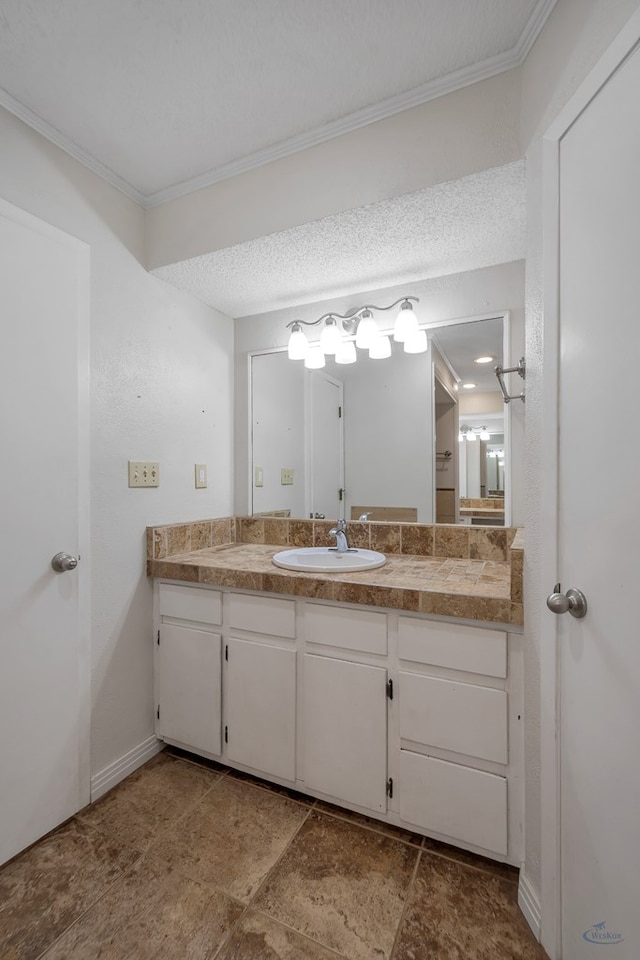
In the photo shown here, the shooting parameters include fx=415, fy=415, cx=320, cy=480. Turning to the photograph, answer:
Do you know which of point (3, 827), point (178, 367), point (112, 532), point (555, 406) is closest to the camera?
point (555, 406)

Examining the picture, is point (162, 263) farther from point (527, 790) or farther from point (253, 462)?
point (527, 790)

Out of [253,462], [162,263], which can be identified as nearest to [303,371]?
[253,462]

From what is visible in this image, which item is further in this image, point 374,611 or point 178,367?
point 178,367

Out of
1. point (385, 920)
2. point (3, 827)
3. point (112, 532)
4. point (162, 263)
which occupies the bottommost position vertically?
point (385, 920)

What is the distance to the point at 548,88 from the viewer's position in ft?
3.29

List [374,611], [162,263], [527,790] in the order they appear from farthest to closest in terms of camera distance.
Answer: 1. [162,263]
2. [374,611]
3. [527,790]

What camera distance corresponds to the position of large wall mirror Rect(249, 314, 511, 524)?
5.64 feet

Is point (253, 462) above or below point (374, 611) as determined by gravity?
above

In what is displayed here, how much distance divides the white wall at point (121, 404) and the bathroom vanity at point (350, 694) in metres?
0.14

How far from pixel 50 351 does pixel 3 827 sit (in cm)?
144

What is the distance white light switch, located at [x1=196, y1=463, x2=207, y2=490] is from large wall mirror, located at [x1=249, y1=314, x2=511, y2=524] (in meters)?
0.28

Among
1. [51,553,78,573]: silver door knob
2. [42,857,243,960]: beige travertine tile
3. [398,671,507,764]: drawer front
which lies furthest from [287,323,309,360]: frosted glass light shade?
[42,857,243,960]: beige travertine tile

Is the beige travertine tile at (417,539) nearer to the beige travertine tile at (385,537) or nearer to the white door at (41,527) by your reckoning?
the beige travertine tile at (385,537)

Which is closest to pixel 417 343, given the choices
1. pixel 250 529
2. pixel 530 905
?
pixel 250 529
